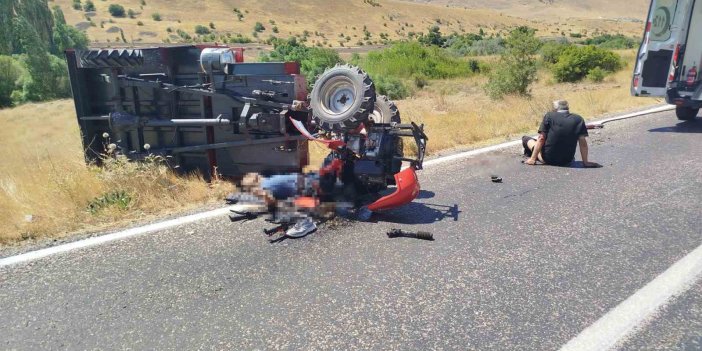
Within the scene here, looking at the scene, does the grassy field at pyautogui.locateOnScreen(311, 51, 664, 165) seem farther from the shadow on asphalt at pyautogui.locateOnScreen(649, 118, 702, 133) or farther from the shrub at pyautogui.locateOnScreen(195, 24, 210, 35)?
the shrub at pyautogui.locateOnScreen(195, 24, 210, 35)

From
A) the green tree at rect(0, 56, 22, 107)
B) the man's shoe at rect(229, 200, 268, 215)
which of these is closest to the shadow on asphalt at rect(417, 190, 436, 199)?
the man's shoe at rect(229, 200, 268, 215)

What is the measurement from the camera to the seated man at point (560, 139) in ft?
24.0

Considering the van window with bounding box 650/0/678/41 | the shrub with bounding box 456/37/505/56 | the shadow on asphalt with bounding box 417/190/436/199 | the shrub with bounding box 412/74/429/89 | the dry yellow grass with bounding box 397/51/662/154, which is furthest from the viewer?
Result: the shrub with bounding box 456/37/505/56

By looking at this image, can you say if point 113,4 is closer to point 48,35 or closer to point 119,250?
point 48,35

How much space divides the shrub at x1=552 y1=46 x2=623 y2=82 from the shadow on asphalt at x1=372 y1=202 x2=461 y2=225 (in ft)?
71.5

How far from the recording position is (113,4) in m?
94.7

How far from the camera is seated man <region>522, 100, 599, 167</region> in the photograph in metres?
7.32

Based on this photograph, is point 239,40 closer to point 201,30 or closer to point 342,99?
point 201,30

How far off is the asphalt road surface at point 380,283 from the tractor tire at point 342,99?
111cm

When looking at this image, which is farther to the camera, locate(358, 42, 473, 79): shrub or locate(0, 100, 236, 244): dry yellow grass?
locate(358, 42, 473, 79): shrub

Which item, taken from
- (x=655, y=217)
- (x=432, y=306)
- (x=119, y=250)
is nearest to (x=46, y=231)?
(x=119, y=250)

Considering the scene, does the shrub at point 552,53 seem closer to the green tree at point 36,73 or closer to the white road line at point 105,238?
the white road line at point 105,238

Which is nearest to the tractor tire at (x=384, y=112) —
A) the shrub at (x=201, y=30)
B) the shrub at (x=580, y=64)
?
the shrub at (x=580, y=64)

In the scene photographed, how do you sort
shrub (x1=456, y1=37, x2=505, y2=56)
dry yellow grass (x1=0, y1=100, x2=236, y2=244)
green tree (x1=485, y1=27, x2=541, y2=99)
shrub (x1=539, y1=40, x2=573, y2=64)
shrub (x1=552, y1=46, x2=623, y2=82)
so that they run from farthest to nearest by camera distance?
1. shrub (x1=456, y1=37, x2=505, y2=56)
2. shrub (x1=539, y1=40, x2=573, y2=64)
3. shrub (x1=552, y1=46, x2=623, y2=82)
4. green tree (x1=485, y1=27, x2=541, y2=99)
5. dry yellow grass (x1=0, y1=100, x2=236, y2=244)
